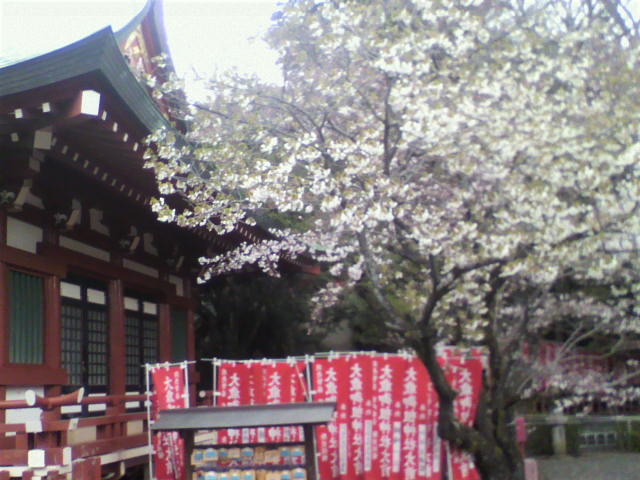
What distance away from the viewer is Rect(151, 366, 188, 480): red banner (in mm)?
9867

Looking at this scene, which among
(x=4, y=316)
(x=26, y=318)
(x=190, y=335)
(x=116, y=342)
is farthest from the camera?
(x=190, y=335)

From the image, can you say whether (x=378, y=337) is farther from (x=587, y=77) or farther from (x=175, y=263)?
(x=587, y=77)

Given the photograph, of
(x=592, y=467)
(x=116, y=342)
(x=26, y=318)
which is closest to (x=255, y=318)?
(x=116, y=342)

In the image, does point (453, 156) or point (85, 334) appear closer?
point (453, 156)

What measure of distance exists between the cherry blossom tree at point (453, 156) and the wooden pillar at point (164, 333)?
3.02m

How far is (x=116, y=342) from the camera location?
10336 millimetres

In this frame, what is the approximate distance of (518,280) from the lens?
370 inches

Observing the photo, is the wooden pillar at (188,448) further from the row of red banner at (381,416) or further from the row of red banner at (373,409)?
the row of red banner at (381,416)

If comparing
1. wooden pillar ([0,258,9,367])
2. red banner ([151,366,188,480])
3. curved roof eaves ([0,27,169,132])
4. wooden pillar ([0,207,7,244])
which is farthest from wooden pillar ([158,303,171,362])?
curved roof eaves ([0,27,169,132])

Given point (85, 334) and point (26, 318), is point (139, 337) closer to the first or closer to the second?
point (85, 334)

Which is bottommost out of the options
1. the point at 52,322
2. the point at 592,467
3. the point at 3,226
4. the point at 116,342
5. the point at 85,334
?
the point at 592,467

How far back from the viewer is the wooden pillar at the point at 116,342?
33.7 feet

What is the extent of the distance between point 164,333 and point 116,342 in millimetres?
2292

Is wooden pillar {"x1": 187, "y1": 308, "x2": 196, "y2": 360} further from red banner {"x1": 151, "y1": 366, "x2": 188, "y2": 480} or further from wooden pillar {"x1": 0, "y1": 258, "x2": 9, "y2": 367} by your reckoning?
wooden pillar {"x1": 0, "y1": 258, "x2": 9, "y2": 367}
